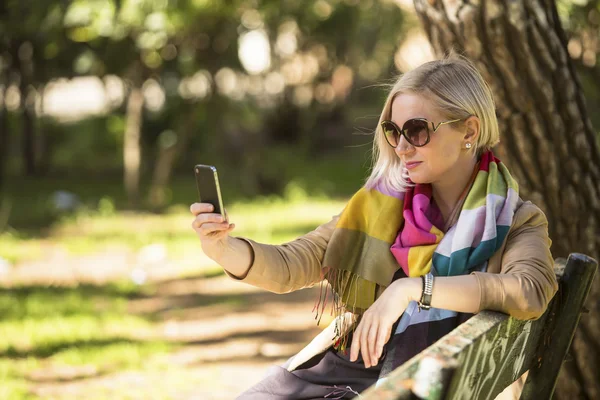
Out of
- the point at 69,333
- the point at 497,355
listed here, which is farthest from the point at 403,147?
the point at 69,333

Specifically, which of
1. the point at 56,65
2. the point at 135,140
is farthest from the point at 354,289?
the point at 56,65

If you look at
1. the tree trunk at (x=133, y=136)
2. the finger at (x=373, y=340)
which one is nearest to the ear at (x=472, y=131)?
the finger at (x=373, y=340)

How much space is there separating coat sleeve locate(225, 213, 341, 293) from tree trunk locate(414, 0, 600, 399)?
44.0 inches

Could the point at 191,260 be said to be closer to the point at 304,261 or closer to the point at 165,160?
the point at 165,160

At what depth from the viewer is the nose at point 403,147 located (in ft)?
8.03

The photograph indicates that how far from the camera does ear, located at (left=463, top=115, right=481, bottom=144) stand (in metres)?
2.48

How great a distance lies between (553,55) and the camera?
3406 millimetres

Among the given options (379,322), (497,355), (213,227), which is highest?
(213,227)

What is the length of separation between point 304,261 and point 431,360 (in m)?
1.11

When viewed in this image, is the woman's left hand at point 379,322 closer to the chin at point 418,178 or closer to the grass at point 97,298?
the chin at point 418,178

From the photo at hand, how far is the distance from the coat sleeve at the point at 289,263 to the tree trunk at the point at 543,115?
1.12 m

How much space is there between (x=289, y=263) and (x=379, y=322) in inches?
21.2

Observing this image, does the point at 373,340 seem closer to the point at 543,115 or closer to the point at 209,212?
the point at 209,212

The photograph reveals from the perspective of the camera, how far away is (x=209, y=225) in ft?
7.80
